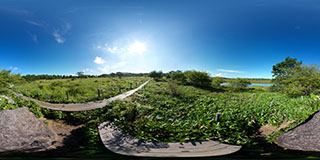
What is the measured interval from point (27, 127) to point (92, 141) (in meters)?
2.40

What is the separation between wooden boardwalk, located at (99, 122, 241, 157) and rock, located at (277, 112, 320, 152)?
1496 millimetres

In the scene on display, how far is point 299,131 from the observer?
2977 millimetres

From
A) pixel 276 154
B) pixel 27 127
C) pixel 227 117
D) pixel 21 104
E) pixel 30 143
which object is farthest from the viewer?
pixel 21 104

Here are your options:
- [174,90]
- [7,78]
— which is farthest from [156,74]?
[7,78]

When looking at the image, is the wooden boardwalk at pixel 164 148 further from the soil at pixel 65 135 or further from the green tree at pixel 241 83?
the green tree at pixel 241 83

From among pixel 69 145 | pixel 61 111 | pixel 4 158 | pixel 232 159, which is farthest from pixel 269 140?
pixel 61 111

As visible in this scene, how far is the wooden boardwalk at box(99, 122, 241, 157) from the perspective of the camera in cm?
234

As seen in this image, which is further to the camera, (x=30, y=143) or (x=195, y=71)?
(x=195, y=71)

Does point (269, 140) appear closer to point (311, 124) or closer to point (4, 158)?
point (311, 124)

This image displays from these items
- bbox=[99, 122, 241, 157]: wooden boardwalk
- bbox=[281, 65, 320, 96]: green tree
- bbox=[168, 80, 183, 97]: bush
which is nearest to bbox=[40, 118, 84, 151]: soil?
bbox=[99, 122, 241, 157]: wooden boardwalk

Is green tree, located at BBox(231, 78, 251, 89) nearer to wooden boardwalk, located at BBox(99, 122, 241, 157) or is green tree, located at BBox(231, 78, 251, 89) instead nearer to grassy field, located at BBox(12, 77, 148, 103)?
grassy field, located at BBox(12, 77, 148, 103)

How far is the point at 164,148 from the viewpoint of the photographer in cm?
253

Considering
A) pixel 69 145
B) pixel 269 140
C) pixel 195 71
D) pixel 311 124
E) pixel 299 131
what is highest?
pixel 195 71

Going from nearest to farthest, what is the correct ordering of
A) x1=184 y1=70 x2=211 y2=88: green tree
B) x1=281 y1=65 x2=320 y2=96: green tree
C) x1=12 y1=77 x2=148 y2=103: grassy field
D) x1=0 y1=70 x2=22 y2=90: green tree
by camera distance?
x1=0 y1=70 x2=22 y2=90: green tree < x1=12 y1=77 x2=148 y2=103: grassy field < x1=281 y1=65 x2=320 y2=96: green tree < x1=184 y1=70 x2=211 y2=88: green tree
